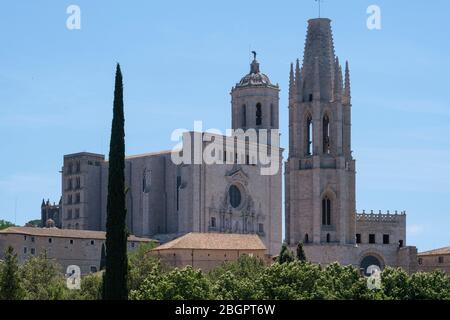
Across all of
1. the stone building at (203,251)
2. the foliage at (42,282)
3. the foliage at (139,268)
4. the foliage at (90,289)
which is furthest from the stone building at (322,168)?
the foliage at (90,289)

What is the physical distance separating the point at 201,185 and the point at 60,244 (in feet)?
49.3

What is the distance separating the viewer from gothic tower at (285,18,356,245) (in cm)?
8588

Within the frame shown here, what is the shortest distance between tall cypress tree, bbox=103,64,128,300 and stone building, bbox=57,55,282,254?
55179 millimetres

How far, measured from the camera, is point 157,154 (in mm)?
107438

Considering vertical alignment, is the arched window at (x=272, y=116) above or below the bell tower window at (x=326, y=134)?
above

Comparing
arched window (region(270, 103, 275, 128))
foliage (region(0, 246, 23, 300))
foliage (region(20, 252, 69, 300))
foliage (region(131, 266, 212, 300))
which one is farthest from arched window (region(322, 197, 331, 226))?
foliage (region(0, 246, 23, 300))

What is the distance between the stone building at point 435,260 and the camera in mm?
84938

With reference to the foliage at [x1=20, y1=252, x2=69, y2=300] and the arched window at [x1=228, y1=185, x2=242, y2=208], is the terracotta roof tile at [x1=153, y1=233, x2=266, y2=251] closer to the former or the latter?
the foliage at [x1=20, y1=252, x2=69, y2=300]

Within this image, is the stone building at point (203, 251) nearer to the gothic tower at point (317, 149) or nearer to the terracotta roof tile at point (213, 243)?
the terracotta roof tile at point (213, 243)

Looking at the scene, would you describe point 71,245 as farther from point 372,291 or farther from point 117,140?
point 117,140

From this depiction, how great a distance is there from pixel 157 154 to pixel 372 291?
54.2 meters

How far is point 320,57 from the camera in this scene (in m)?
85.9

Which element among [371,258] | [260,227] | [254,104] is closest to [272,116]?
[254,104]

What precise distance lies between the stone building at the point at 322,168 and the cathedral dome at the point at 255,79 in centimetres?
2662
